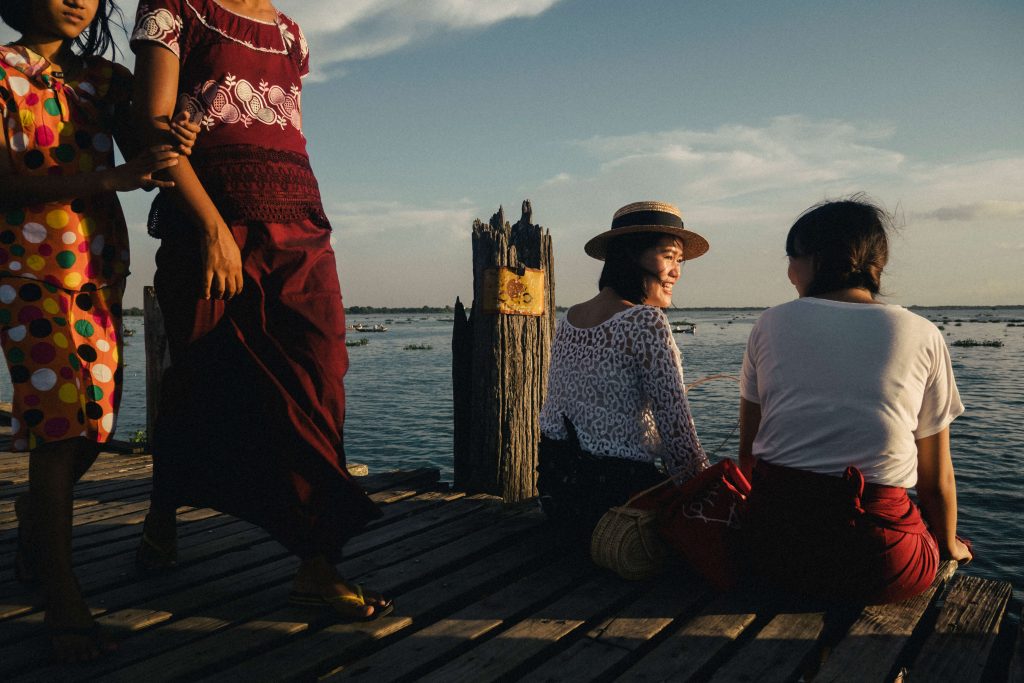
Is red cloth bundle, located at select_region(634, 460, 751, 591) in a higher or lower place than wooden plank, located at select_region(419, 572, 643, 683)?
higher

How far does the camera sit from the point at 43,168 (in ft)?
7.33

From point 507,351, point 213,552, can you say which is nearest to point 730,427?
point 507,351

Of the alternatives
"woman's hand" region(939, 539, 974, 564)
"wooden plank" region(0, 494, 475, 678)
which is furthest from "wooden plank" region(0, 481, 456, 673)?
"woman's hand" region(939, 539, 974, 564)

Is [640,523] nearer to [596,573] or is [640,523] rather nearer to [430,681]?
[596,573]

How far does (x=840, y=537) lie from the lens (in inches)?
97.7

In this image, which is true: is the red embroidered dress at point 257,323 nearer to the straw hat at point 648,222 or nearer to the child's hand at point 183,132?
the child's hand at point 183,132

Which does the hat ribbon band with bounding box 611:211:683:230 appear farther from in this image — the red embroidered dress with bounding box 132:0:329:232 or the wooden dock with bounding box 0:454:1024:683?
the wooden dock with bounding box 0:454:1024:683

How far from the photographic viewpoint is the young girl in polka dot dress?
6.98 feet

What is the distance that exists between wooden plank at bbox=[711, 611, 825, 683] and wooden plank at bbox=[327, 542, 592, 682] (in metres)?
0.78

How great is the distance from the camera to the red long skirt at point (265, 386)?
239 centimetres

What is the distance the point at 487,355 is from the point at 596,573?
5.31ft

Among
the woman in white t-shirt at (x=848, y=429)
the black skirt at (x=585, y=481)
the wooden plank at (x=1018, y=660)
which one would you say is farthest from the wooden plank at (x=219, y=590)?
the wooden plank at (x=1018, y=660)

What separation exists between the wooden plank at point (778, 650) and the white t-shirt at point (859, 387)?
569 millimetres

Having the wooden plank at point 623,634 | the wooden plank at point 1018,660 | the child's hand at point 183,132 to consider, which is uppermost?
the child's hand at point 183,132
